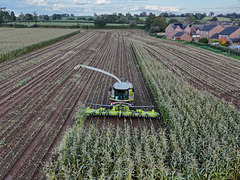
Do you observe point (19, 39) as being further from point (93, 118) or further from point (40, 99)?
point (93, 118)

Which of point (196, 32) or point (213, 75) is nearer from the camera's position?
point (213, 75)

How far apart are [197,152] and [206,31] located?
206 ft

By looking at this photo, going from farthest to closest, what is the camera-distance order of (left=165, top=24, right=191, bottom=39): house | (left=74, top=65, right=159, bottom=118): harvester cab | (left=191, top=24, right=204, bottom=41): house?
(left=191, top=24, right=204, bottom=41): house → (left=165, top=24, right=191, bottom=39): house → (left=74, top=65, right=159, bottom=118): harvester cab

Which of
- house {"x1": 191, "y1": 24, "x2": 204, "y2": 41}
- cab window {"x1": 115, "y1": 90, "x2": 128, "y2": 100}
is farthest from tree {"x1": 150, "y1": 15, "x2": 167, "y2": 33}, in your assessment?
cab window {"x1": 115, "y1": 90, "x2": 128, "y2": 100}

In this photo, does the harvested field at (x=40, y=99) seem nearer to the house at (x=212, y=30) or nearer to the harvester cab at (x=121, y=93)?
the harvester cab at (x=121, y=93)

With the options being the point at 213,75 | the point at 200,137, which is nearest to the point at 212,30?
the point at 213,75

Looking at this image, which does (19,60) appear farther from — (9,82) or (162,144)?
(162,144)

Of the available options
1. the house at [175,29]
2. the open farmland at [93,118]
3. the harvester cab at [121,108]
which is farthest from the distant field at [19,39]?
the house at [175,29]

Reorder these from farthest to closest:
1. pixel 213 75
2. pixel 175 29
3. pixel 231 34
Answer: pixel 175 29, pixel 231 34, pixel 213 75

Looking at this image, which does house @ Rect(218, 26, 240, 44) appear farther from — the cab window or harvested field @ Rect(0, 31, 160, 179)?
the cab window

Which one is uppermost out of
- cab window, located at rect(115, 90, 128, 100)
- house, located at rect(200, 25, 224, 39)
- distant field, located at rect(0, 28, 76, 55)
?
house, located at rect(200, 25, 224, 39)

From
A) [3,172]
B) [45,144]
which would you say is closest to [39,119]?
[45,144]

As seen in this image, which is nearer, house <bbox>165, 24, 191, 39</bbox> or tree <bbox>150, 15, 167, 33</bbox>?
house <bbox>165, 24, 191, 39</bbox>

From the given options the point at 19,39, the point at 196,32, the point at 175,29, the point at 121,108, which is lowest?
the point at 121,108
